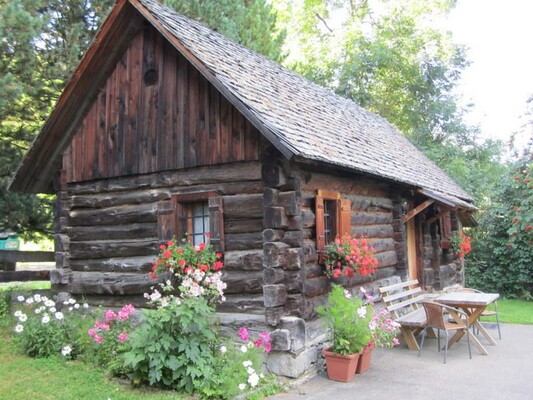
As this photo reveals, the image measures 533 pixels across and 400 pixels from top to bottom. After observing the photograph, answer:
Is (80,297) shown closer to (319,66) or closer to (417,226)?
(417,226)

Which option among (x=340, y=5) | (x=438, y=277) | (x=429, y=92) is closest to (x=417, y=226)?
(x=438, y=277)

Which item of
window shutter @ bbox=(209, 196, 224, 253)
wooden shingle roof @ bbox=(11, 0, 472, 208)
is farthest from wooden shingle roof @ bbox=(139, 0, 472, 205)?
window shutter @ bbox=(209, 196, 224, 253)

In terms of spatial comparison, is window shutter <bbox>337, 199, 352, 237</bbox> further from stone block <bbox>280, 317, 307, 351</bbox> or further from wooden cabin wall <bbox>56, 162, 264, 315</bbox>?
stone block <bbox>280, 317, 307, 351</bbox>

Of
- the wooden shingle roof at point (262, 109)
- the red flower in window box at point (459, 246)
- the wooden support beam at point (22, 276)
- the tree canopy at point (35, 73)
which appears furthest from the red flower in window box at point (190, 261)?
the red flower in window box at point (459, 246)

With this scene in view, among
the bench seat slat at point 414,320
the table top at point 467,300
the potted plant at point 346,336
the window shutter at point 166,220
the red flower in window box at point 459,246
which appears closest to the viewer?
the potted plant at point 346,336

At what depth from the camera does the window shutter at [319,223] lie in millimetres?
7668

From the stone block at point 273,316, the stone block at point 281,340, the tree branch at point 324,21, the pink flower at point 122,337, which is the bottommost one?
→ the stone block at point 281,340

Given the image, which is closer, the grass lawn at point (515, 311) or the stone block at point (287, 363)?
the stone block at point (287, 363)

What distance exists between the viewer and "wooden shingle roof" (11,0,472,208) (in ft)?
22.8

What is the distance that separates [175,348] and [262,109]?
3.34m

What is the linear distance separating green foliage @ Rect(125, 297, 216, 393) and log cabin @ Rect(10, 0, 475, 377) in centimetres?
117

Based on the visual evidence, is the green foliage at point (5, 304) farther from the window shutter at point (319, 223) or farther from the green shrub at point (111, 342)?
the window shutter at point (319, 223)

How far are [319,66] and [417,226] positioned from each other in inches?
620

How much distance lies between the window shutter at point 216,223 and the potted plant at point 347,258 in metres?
1.58
